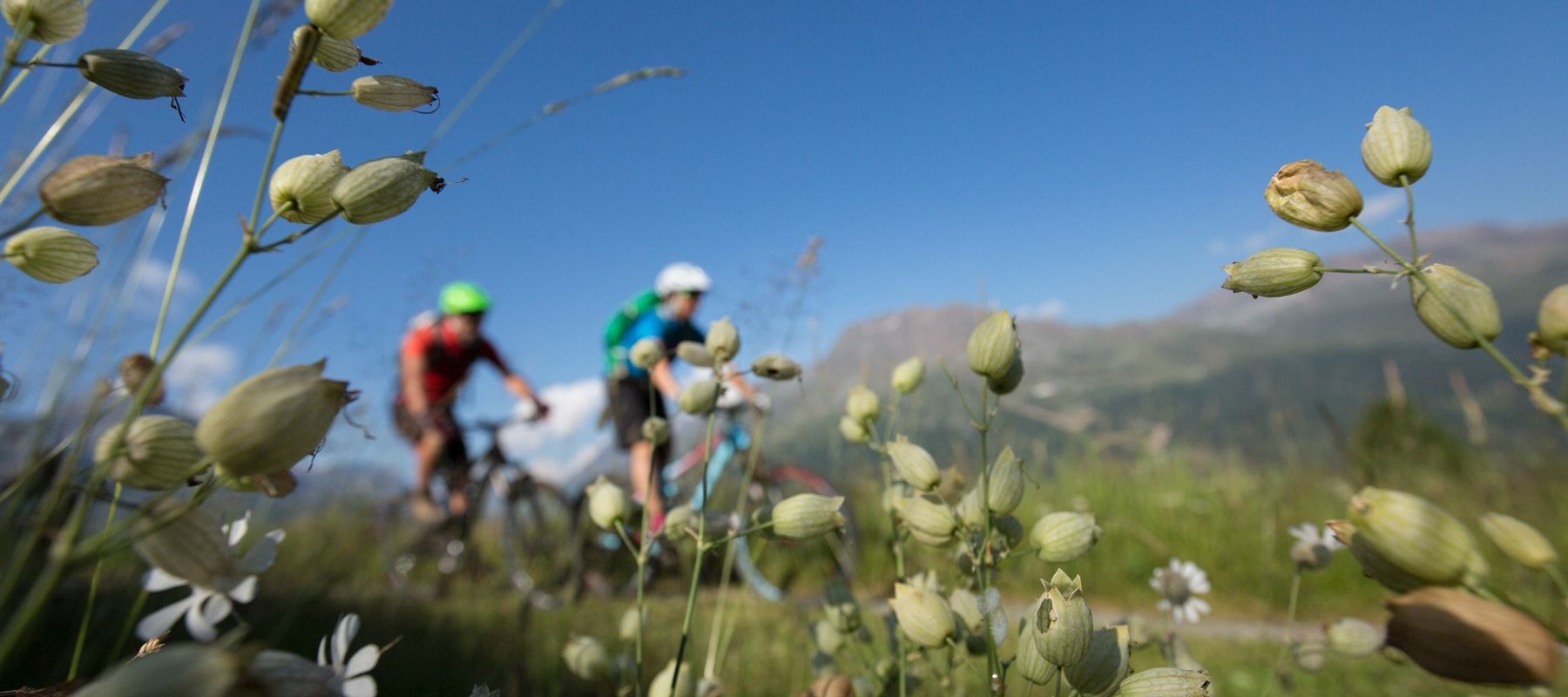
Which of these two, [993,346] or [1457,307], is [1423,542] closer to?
[1457,307]

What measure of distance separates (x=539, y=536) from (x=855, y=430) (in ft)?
13.6

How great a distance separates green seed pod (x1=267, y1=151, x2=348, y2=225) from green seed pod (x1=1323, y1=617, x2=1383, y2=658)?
2.72 feet

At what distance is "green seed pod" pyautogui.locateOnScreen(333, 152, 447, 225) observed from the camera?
1.11ft

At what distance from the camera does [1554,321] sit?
29 centimetres

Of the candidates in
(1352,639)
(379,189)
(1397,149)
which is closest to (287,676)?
(379,189)

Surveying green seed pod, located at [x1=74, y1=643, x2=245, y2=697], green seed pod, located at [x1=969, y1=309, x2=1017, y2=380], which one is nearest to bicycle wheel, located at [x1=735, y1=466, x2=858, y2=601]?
green seed pod, located at [x1=969, y1=309, x2=1017, y2=380]

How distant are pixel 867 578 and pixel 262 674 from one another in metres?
3.60

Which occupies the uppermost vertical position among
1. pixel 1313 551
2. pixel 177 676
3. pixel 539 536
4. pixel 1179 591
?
pixel 177 676

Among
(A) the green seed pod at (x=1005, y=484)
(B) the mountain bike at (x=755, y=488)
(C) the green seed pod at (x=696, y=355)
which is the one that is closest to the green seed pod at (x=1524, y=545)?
(A) the green seed pod at (x=1005, y=484)

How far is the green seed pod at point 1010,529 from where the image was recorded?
1.84ft

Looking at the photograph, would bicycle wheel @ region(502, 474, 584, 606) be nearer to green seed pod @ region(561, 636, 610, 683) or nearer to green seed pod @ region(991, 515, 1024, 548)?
green seed pod @ region(561, 636, 610, 683)

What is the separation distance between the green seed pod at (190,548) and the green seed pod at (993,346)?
43 centimetres

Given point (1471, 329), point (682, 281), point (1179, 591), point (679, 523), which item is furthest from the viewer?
point (682, 281)

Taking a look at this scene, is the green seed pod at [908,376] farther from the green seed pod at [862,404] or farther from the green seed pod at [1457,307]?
the green seed pod at [1457,307]
